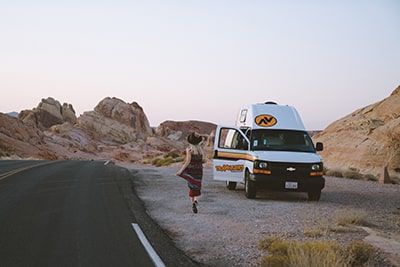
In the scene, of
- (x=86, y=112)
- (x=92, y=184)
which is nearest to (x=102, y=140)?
(x=86, y=112)

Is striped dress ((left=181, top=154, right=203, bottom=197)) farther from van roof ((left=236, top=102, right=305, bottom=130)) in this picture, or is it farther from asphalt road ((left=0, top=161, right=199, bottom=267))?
van roof ((left=236, top=102, right=305, bottom=130))

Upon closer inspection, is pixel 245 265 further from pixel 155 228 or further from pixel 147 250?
pixel 155 228

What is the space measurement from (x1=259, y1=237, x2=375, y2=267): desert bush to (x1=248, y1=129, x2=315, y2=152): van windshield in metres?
7.21

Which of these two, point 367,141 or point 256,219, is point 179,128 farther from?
point 256,219

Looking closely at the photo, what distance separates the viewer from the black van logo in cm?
1497

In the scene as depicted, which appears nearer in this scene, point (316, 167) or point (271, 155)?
point (316, 167)

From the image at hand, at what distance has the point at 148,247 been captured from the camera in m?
7.43

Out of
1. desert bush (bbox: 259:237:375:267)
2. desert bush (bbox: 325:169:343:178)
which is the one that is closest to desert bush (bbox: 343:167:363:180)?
desert bush (bbox: 325:169:343:178)

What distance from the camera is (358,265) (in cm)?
661

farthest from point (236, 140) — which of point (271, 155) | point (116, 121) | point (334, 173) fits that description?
point (116, 121)

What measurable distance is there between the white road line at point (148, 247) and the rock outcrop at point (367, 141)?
14895 mm

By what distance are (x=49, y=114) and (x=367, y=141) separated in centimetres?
8867

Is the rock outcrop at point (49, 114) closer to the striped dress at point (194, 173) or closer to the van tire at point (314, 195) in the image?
the van tire at point (314, 195)

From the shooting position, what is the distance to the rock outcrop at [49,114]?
9874 cm
